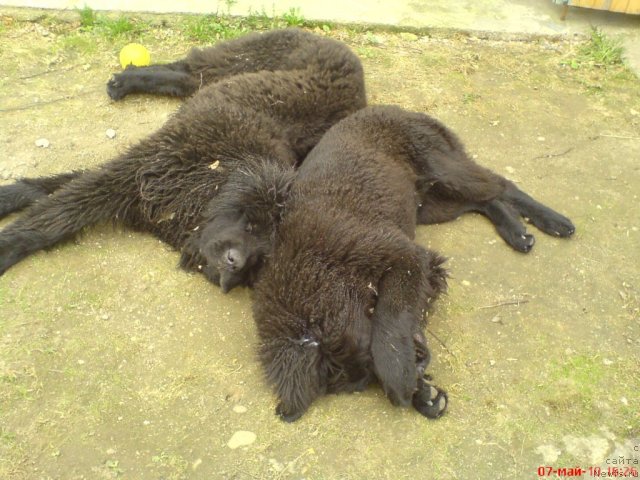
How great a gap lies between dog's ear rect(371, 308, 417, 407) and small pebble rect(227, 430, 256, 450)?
2.06 ft

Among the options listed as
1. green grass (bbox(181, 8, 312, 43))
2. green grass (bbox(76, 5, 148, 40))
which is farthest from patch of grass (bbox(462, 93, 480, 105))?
green grass (bbox(76, 5, 148, 40))

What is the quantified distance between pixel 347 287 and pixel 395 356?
395mm

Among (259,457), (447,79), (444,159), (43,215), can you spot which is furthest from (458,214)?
(43,215)

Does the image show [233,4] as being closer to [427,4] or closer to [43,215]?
[427,4]

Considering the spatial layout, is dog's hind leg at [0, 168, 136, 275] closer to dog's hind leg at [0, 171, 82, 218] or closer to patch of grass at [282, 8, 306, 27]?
dog's hind leg at [0, 171, 82, 218]

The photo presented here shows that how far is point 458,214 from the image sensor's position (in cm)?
395

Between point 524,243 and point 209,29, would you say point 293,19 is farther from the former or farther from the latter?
point 524,243

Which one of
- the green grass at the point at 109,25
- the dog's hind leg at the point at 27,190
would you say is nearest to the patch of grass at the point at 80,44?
the green grass at the point at 109,25

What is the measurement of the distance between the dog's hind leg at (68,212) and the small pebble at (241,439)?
5.06ft

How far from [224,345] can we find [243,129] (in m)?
1.30

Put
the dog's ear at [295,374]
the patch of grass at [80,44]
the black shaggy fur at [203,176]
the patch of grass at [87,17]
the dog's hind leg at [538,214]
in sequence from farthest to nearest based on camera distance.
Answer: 1. the patch of grass at [87,17]
2. the patch of grass at [80,44]
3. the dog's hind leg at [538,214]
4. the black shaggy fur at [203,176]
5. the dog's ear at [295,374]

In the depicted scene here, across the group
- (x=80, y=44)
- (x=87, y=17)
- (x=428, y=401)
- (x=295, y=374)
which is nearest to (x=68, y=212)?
(x=295, y=374)

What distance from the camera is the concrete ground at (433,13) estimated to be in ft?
18.8

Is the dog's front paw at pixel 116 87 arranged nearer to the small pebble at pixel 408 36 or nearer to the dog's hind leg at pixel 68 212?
the dog's hind leg at pixel 68 212
